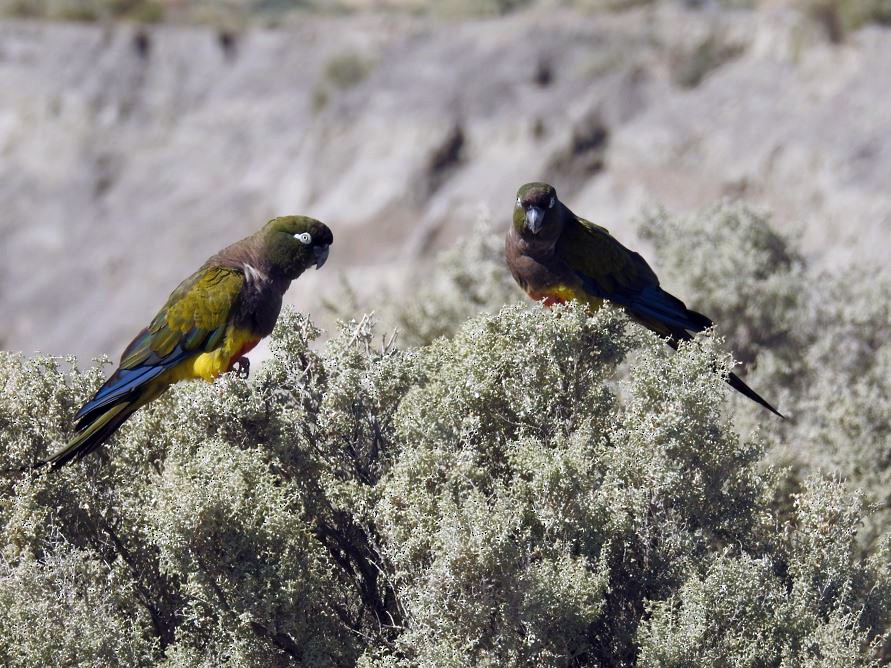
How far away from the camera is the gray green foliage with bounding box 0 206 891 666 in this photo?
5531 mm

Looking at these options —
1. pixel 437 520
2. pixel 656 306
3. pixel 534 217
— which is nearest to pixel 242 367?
pixel 534 217

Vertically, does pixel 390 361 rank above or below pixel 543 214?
below

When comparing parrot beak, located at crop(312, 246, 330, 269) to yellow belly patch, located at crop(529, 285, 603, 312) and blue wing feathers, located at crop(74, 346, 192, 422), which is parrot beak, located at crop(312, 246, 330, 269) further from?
yellow belly patch, located at crop(529, 285, 603, 312)

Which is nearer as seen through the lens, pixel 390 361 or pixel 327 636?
pixel 327 636

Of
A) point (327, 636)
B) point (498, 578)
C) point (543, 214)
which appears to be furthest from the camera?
point (543, 214)

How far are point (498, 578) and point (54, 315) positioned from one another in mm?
24292

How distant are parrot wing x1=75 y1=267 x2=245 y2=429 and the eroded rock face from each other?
1023 cm

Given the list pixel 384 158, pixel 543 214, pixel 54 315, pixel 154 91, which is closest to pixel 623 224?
pixel 384 158

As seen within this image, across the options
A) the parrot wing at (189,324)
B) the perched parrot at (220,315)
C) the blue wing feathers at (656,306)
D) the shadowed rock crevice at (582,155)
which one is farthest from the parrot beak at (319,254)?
the shadowed rock crevice at (582,155)

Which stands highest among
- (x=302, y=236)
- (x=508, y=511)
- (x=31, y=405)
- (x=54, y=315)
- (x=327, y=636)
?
(x=54, y=315)

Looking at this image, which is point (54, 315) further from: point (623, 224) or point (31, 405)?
point (31, 405)

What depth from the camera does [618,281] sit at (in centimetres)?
790

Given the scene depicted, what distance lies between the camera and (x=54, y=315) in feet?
90.6

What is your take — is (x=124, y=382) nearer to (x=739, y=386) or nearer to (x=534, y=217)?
(x=534, y=217)
